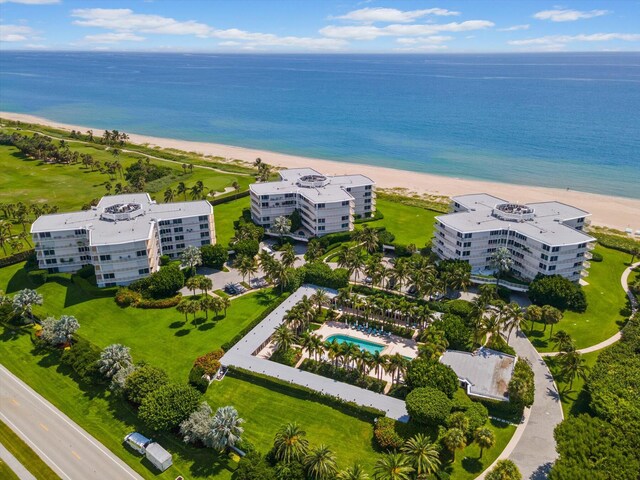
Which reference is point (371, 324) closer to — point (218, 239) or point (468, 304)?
point (468, 304)

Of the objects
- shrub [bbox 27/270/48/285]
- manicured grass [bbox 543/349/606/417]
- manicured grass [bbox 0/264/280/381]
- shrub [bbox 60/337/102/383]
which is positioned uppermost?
shrub [bbox 27/270/48/285]

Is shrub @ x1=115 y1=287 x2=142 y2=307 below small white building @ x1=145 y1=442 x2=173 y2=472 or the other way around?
the other way around

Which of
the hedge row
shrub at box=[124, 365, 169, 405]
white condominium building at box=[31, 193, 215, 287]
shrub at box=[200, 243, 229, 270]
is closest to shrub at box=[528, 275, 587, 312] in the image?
the hedge row

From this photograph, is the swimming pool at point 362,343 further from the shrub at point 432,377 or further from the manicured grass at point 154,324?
the manicured grass at point 154,324

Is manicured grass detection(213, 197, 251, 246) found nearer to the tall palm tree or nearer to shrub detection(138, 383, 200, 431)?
shrub detection(138, 383, 200, 431)

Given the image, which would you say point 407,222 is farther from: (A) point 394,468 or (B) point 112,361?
(A) point 394,468

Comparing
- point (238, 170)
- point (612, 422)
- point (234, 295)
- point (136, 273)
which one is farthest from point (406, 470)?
point (238, 170)

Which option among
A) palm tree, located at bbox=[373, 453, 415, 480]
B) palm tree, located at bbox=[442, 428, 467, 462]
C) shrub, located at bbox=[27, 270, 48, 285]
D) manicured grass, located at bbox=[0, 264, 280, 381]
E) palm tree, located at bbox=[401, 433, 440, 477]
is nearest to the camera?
palm tree, located at bbox=[373, 453, 415, 480]

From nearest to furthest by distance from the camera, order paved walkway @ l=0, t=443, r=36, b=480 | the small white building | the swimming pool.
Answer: paved walkway @ l=0, t=443, r=36, b=480
the small white building
the swimming pool
